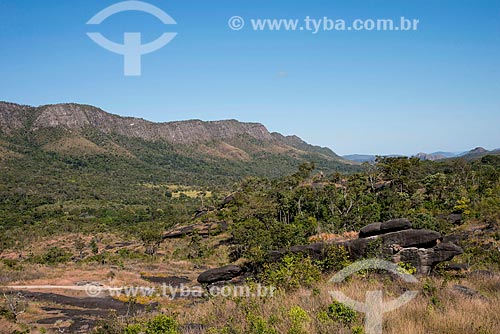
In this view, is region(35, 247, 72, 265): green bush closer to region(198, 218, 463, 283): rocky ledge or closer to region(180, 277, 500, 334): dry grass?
region(198, 218, 463, 283): rocky ledge

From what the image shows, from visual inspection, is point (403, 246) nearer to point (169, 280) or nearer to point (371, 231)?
point (371, 231)

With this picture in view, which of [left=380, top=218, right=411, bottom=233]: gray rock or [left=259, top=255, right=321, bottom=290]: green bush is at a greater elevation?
[left=259, top=255, right=321, bottom=290]: green bush

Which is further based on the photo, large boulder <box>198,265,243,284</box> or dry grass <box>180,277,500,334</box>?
large boulder <box>198,265,243,284</box>

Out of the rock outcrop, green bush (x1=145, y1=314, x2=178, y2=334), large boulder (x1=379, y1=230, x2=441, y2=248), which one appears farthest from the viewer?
large boulder (x1=379, y1=230, x2=441, y2=248)

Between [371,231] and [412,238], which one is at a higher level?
[412,238]

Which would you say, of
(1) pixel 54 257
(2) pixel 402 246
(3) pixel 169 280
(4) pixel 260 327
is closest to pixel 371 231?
(2) pixel 402 246

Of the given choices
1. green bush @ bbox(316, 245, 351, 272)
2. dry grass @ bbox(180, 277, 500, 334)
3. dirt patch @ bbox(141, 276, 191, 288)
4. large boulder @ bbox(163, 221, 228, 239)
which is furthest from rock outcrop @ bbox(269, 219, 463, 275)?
large boulder @ bbox(163, 221, 228, 239)

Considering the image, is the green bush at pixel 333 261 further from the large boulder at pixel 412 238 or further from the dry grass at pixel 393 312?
the dry grass at pixel 393 312

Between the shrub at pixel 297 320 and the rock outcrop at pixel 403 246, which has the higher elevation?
the shrub at pixel 297 320

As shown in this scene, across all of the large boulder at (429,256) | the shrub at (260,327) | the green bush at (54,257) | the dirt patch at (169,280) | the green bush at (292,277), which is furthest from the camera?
the green bush at (54,257)

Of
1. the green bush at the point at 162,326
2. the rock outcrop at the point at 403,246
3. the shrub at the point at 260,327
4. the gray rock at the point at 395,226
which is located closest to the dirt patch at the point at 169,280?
the rock outcrop at the point at 403,246

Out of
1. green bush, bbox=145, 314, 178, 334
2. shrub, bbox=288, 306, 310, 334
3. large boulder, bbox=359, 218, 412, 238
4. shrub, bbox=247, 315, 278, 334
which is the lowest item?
large boulder, bbox=359, 218, 412, 238

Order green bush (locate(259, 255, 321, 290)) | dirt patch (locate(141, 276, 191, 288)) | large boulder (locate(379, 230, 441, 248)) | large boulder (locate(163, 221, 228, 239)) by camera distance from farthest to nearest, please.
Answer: large boulder (locate(163, 221, 228, 239)) → dirt patch (locate(141, 276, 191, 288)) → large boulder (locate(379, 230, 441, 248)) → green bush (locate(259, 255, 321, 290))

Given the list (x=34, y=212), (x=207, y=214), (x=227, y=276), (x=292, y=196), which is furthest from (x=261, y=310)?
(x=34, y=212)
